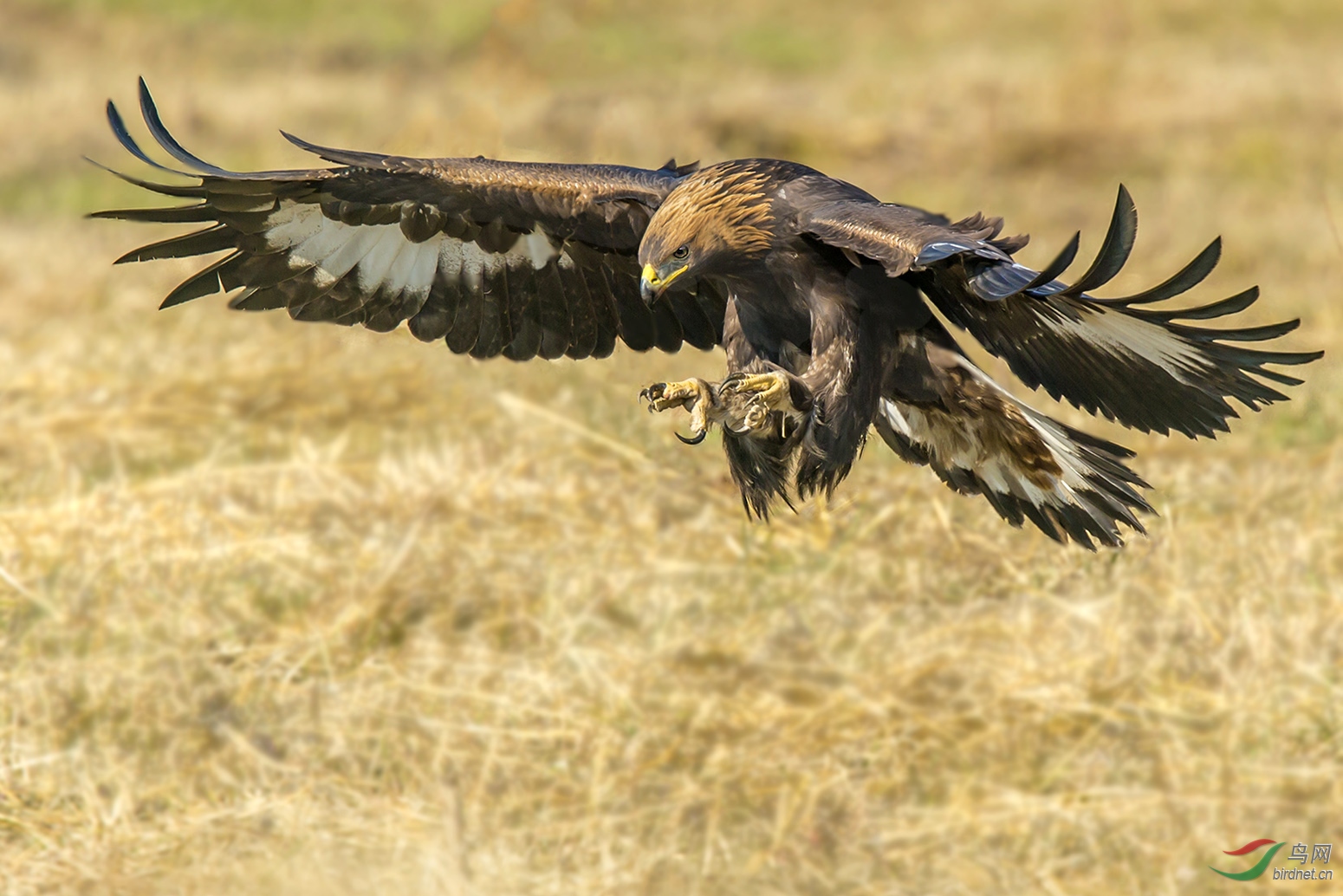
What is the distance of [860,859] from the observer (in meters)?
5.09

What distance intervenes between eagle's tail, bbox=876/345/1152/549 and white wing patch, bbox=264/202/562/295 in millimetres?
1262

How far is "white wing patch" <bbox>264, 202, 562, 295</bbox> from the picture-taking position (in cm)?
468

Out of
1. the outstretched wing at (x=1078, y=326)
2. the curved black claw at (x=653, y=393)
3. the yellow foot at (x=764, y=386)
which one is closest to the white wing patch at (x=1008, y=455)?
the outstretched wing at (x=1078, y=326)

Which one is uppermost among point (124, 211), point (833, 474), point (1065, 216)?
point (1065, 216)

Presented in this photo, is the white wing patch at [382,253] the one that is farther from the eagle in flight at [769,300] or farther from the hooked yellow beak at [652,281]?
the hooked yellow beak at [652,281]

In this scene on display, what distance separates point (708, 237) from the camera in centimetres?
405

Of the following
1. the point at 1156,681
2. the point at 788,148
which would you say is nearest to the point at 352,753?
the point at 1156,681

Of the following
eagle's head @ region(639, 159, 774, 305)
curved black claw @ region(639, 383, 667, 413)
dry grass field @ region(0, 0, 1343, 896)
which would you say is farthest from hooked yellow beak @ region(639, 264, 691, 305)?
dry grass field @ region(0, 0, 1343, 896)

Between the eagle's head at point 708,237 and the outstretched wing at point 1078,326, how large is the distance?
168mm

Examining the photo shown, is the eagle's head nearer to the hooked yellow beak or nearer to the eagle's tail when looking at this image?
the hooked yellow beak

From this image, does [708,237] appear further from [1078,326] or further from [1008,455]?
[1008,455]

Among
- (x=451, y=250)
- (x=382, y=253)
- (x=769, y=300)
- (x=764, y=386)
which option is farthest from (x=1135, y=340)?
(x=382, y=253)

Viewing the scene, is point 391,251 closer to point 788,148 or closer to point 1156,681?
point 1156,681

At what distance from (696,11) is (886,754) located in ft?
48.6
